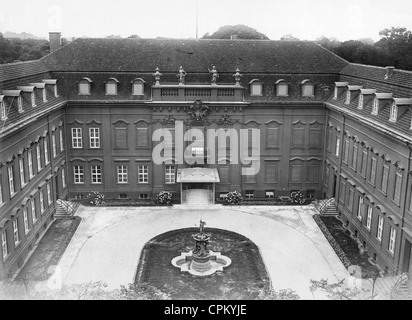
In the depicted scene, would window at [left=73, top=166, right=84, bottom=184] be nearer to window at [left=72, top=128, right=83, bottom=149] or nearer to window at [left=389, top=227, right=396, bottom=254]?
window at [left=72, top=128, right=83, bottom=149]

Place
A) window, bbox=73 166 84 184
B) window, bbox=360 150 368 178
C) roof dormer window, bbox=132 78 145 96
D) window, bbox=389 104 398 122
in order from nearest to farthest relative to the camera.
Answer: window, bbox=389 104 398 122, window, bbox=360 150 368 178, roof dormer window, bbox=132 78 145 96, window, bbox=73 166 84 184

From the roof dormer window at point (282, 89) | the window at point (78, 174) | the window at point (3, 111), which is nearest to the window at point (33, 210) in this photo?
the window at point (3, 111)

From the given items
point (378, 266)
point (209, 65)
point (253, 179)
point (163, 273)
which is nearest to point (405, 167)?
point (378, 266)

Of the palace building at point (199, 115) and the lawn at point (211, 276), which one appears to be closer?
the lawn at point (211, 276)

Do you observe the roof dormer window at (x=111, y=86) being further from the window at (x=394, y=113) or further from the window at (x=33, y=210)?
Answer: the window at (x=394, y=113)

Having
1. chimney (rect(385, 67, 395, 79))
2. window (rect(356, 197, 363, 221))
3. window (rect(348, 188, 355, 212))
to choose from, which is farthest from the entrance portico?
chimney (rect(385, 67, 395, 79))

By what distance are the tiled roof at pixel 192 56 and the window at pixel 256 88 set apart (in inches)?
71.0

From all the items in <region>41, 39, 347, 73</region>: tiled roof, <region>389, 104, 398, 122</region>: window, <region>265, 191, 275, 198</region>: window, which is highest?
<region>41, 39, 347, 73</region>: tiled roof

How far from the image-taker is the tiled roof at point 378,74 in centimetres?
3215

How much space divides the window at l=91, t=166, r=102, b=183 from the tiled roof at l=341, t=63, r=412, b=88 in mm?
25276

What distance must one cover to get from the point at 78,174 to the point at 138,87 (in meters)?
10.3

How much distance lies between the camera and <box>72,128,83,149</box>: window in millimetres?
42750

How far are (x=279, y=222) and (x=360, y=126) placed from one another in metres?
10.3

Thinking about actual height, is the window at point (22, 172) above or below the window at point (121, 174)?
above
